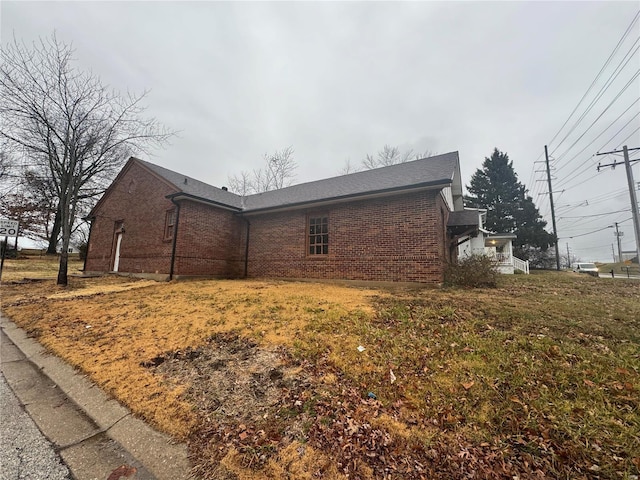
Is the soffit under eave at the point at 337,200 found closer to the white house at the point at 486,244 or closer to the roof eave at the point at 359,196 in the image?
the roof eave at the point at 359,196

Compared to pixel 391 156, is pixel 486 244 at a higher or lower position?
lower

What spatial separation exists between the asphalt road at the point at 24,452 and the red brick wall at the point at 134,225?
9.32 meters

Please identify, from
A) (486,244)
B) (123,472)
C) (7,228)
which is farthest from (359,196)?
(486,244)

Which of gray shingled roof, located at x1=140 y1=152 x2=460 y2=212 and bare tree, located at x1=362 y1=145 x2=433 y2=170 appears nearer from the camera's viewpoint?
gray shingled roof, located at x1=140 y1=152 x2=460 y2=212

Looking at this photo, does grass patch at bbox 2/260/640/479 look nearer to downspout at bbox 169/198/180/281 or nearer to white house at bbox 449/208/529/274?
downspout at bbox 169/198/180/281

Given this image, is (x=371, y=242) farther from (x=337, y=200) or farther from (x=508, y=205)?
(x=508, y=205)

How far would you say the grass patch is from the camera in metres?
1.83

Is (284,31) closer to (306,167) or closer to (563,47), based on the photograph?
(563,47)

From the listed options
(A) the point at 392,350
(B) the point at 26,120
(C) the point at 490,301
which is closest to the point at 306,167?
(B) the point at 26,120

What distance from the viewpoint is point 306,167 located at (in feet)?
93.9

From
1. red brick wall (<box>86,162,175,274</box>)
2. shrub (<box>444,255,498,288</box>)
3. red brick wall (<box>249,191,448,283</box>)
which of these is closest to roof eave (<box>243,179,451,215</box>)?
red brick wall (<box>249,191,448,283</box>)

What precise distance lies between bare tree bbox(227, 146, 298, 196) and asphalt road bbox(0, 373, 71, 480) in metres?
24.5

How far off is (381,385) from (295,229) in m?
8.98

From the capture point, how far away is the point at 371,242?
364 inches
